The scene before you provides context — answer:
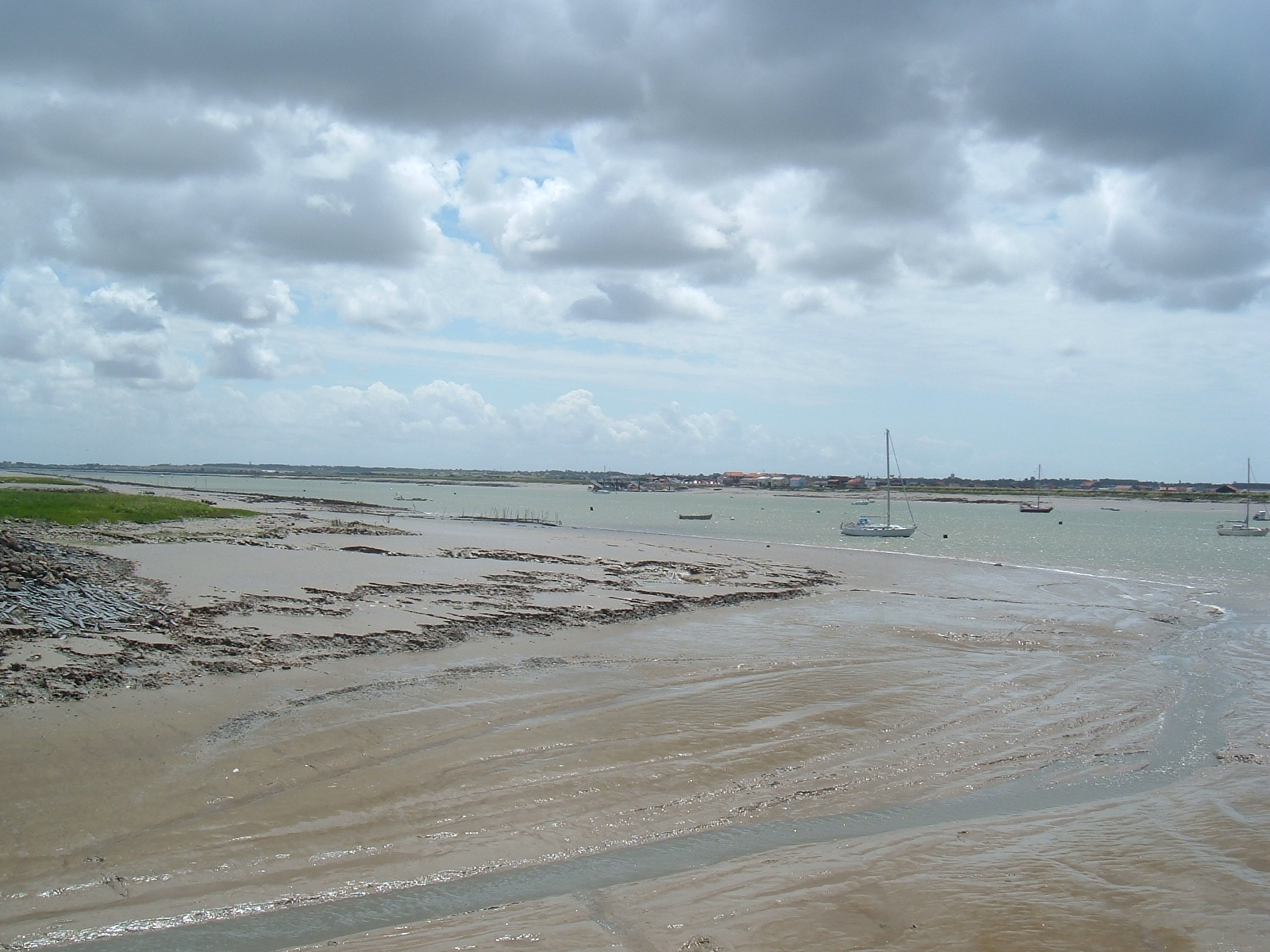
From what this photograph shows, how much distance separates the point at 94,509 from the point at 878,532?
178ft

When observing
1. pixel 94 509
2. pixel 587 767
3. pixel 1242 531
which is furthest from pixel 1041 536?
pixel 587 767

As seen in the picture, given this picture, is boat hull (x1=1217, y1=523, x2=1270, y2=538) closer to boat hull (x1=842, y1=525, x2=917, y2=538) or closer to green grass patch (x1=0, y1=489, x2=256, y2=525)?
boat hull (x1=842, y1=525, x2=917, y2=538)

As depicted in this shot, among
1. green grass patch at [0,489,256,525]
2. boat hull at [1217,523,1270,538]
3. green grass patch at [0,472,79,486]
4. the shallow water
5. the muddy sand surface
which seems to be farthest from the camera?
green grass patch at [0,472,79,486]

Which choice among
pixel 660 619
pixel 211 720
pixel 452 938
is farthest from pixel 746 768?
pixel 660 619

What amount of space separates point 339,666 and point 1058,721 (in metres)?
12.3

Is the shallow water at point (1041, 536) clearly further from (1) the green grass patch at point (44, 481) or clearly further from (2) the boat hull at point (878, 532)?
(1) the green grass patch at point (44, 481)

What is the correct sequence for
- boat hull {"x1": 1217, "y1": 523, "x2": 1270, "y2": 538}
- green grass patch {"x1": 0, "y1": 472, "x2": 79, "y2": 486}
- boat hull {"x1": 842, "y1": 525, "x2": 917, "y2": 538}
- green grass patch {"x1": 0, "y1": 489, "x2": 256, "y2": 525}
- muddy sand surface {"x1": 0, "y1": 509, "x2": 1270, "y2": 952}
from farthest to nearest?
1. green grass patch {"x1": 0, "y1": 472, "x2": 79, "y2": 486}
2. boat hull {"x1": 1217, "y1": 523, "x2": 1270, "y2": 538}
3. boat hull {"x1": 842, "y1": 525, "x2": 917, "y2": 538}
4. green grass patch {"x1": 0, "y1": 489, "x2": 256, "y2": 525}
5. muddy sand surface {"x1": 0, "y1": 509, "x2": 1270, "y2": 952}

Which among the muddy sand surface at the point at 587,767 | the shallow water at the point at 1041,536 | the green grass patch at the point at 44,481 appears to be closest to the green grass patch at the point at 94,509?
the muddy sand surface at the point at 587,767

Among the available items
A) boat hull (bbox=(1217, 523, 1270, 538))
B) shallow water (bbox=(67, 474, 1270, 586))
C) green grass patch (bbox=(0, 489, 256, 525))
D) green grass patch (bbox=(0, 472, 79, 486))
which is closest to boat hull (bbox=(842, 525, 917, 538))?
shallow water (bbox=(67, 474, 1270, 586))

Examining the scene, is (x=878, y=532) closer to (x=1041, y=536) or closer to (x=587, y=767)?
(x=1041, y=536)

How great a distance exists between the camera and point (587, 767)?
1057 cm

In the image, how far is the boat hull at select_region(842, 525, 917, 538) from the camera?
67.1 m

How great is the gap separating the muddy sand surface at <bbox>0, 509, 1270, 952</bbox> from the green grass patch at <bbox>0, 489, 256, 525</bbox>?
833 inches

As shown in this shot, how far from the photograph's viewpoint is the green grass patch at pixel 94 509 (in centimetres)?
3900
